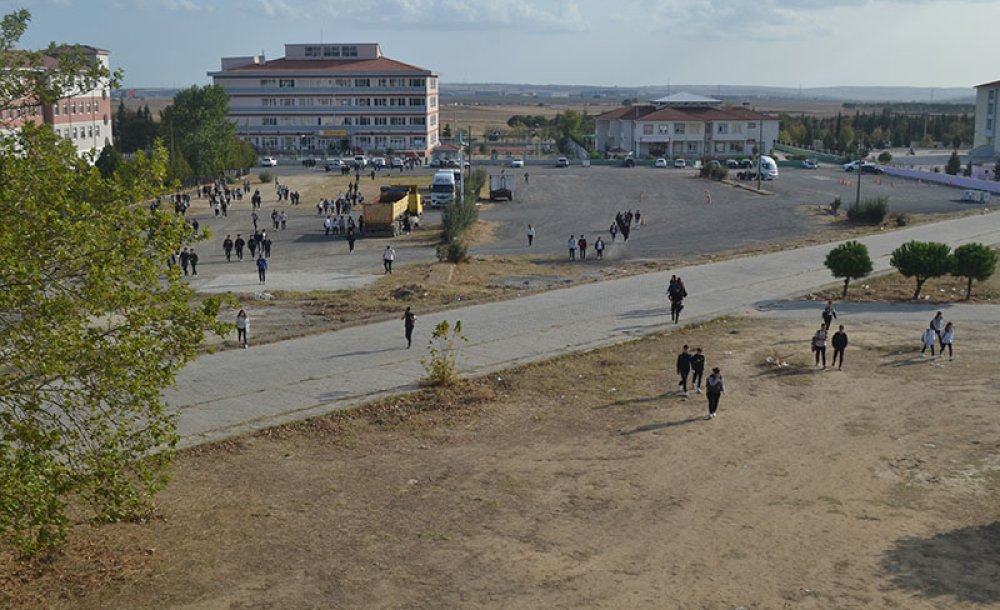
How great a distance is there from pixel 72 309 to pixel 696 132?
299ft

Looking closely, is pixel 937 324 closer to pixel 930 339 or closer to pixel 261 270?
pixel 930 339

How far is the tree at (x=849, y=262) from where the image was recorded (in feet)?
95.7

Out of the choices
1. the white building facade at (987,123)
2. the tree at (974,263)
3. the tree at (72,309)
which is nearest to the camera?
the tree at (72,309)

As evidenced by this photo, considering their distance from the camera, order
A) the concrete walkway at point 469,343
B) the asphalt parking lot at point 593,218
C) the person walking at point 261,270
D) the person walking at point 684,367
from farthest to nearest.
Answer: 1. the asphalt parking lot at point 593,218
2. the person walking at point 261,270
3. the person walking at point 684,367
4. the concrete walkway at point 469,343

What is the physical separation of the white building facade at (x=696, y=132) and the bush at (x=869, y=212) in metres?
49.4

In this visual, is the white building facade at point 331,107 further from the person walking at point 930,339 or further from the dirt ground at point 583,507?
the dirt ground at point 583,507

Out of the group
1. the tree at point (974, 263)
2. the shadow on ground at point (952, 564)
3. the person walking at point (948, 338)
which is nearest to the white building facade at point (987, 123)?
the tree at point (974, 263)

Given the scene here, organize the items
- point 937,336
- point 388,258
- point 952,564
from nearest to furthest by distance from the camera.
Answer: point 952,564 → point 937,336 → point 388,258

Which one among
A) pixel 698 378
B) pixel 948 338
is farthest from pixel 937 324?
pixel 698 378

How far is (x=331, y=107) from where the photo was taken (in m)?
97.8

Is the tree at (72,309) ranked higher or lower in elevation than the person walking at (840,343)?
higher

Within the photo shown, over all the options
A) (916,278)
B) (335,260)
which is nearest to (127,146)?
(335,260)

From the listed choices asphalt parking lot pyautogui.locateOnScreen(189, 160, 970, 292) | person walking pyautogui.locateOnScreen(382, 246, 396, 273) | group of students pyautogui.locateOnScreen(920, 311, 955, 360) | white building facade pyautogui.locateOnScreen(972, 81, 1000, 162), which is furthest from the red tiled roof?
group of students pyautogui.locateOnScreen(920, 311, 955, 360)

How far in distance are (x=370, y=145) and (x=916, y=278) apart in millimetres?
73954
